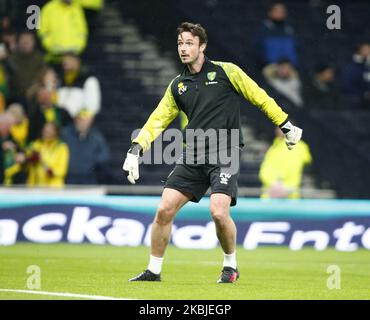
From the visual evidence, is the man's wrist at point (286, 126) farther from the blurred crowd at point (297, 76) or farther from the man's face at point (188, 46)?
the blurred crowd at point (297, 76)

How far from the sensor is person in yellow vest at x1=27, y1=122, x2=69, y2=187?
60.0 ft

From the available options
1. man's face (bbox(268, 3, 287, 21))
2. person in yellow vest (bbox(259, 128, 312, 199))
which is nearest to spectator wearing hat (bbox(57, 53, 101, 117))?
person in yellow vest (bbox(259, 128, 312, 199))

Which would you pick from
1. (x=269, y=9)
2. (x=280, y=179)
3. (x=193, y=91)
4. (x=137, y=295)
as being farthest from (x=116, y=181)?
(x=137, y=295)

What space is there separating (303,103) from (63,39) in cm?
408

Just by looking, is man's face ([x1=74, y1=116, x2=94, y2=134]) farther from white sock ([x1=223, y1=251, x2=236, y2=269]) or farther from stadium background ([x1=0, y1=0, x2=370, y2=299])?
white sock ([x1=223, y1=251, x2=236, y2=269])

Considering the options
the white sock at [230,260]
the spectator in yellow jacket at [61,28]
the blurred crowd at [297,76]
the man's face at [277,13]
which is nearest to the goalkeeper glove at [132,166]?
the white sock at [230,260]

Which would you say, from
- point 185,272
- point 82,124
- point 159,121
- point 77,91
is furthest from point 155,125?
point 77,91

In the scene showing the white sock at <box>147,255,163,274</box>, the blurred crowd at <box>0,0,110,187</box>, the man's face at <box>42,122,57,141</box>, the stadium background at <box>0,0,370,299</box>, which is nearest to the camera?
the white sock at <box>147,255,163,274</box>

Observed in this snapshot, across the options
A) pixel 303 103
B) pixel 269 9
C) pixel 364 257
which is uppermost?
pixel 269 9

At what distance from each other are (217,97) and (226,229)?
4.12ft

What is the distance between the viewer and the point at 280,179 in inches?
720

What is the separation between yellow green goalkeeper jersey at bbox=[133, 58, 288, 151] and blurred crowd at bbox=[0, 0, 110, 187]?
6824mm

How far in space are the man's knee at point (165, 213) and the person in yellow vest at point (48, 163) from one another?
7.12 metres
